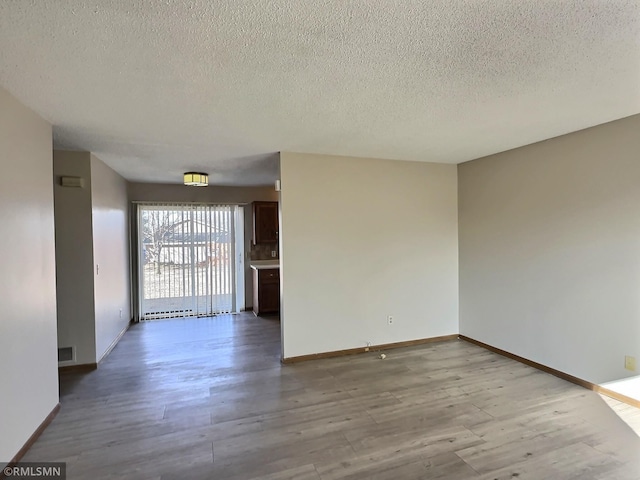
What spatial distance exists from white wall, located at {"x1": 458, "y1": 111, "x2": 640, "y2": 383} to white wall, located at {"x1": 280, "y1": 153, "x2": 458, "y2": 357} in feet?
1.44

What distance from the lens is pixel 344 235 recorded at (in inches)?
161

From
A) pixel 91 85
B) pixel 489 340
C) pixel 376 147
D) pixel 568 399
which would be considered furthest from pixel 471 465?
pixel 91 85

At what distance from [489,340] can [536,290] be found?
38.1 inches

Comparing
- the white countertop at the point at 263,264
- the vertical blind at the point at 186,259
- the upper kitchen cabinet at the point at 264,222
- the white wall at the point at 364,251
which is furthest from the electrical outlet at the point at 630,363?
the vertical blind at the point at 186,259

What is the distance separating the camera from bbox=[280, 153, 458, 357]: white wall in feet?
12.7

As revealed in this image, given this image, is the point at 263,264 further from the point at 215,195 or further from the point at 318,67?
the point at 318,67

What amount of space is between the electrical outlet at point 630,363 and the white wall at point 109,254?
515cm

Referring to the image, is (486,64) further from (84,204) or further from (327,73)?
(84,204)

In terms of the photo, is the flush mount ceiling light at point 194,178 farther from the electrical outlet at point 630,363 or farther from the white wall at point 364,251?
the electrical outlet at point 630,363

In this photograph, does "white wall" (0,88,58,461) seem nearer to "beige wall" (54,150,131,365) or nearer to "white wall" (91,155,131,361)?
"beige wall" (54,150,131,365)

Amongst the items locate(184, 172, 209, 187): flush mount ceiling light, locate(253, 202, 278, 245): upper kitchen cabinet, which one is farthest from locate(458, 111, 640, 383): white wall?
locate(184, 172, 209, 187): flush mount ceiling light

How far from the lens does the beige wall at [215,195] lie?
5941 millimetres

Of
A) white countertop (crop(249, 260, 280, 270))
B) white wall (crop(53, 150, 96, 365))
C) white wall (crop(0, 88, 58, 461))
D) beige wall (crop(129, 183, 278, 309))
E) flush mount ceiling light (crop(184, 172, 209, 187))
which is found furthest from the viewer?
white countertop (crop(249, 260, 280, 270))

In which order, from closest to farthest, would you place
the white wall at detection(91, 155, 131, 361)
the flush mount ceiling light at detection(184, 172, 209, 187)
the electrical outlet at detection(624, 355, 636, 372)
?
the electrical outlet at detection(624, 355, 636, 372)
the white wall at detection(91, 155, 131, 361)
the flush mount ceiling light at detection(184, 172, 209, 187)
